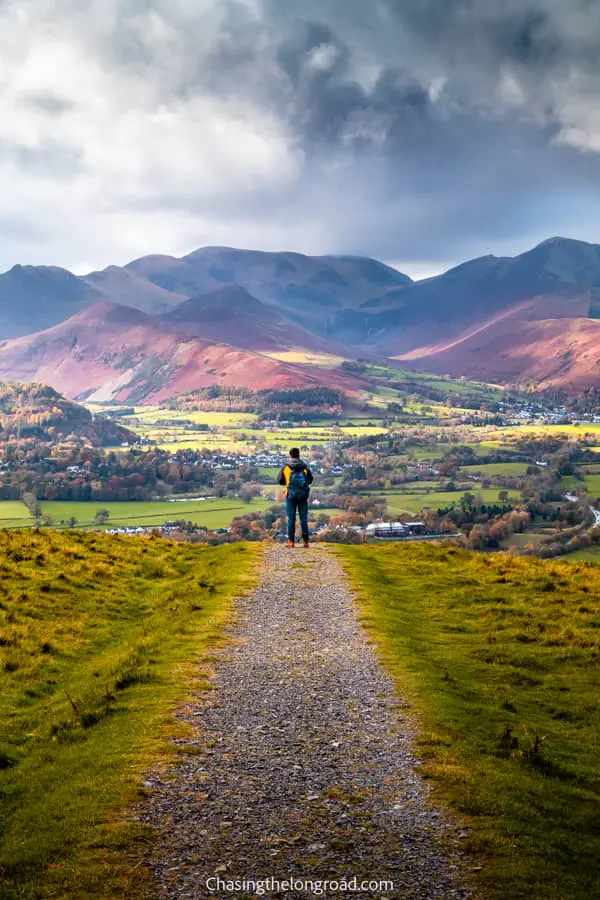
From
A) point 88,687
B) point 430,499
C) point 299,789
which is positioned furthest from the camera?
point 430,499

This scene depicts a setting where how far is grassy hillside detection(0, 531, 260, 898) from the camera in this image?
7.50 meters

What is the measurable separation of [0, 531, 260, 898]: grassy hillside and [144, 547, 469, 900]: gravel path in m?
0.48

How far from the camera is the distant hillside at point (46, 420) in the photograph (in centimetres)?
14438

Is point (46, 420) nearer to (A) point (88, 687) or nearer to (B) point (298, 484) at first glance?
(B) point (298, 484)

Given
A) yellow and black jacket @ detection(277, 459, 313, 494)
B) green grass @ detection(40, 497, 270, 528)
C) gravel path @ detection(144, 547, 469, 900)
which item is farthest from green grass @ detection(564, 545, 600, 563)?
green grass @ detection(40, 497, 270, 528)

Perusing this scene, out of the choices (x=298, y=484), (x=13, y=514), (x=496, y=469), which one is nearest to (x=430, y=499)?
(x=496, y=469)

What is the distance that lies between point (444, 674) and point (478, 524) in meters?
40.1

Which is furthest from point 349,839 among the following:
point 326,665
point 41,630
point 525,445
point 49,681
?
point 525,445

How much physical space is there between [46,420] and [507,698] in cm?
14896

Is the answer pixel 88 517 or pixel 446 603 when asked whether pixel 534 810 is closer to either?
pixel 446 603

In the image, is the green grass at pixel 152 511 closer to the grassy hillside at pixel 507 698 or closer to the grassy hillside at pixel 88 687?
the grassy hillside at pixel 88 687

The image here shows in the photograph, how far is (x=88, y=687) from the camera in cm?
1305

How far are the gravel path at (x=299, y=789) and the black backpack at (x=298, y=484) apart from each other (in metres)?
11.4

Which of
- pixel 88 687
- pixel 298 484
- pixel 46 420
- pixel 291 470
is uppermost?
pixel 46 420
